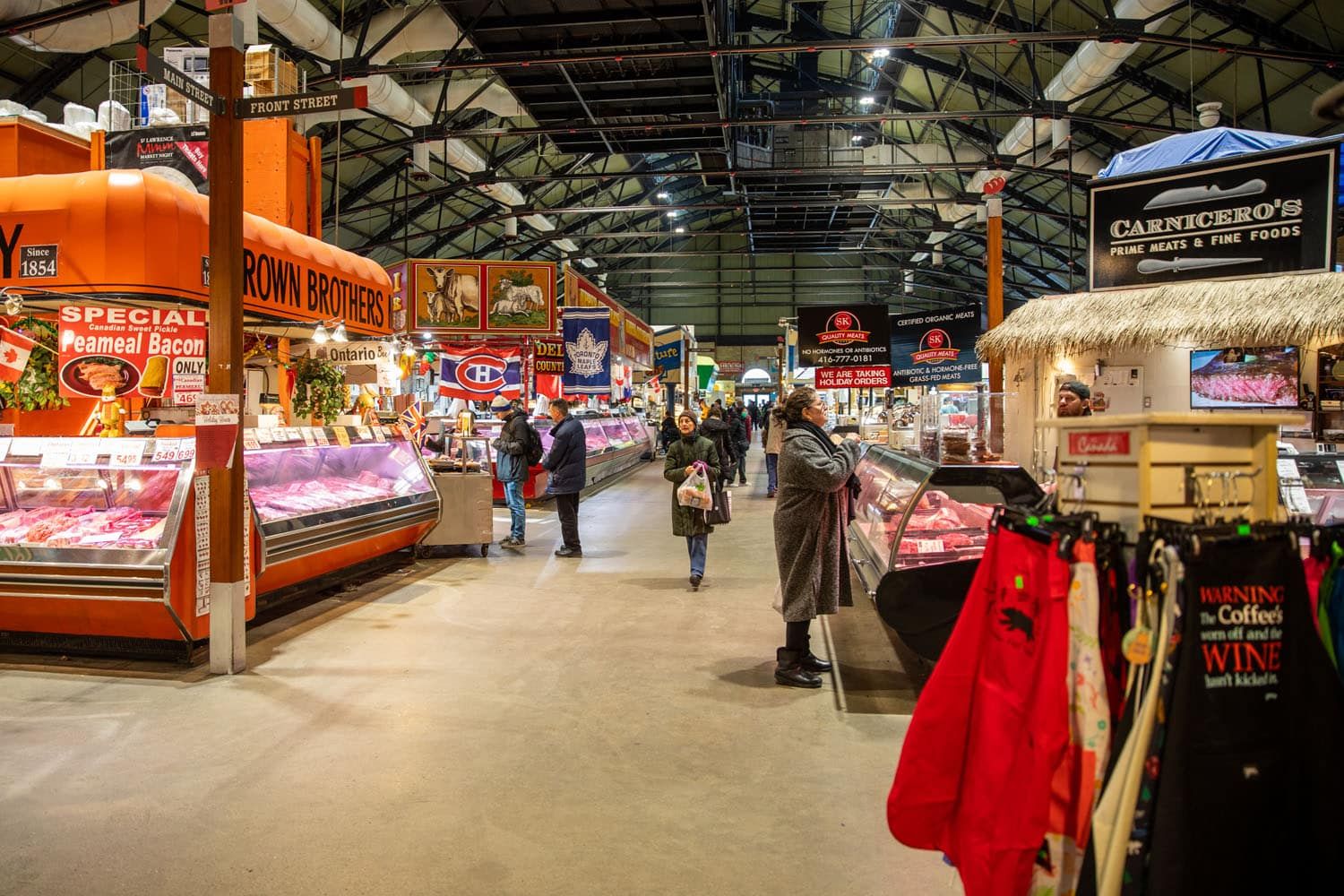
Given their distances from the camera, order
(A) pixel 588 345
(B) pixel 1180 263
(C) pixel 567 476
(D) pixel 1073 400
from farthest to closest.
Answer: (A) pixel 588 345
(C) pixel 567 476
(B) pixel 1180 263
(D) pixel 1073 400

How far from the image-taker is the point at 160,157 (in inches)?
303

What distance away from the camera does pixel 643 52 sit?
9.88 metres

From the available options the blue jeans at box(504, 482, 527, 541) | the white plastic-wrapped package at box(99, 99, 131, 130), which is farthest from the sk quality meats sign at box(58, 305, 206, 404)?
the blue jeans at box(504, 482, 527, 541)

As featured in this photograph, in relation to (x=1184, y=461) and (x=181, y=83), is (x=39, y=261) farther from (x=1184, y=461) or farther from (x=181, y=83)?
(x=1184, y=461)

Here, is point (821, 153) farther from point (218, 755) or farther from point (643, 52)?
point (218, 755)

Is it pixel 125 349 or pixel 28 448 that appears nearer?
pixel 28 448

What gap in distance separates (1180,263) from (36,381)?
8.44 meters

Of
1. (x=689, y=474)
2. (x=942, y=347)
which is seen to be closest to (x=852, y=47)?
(x=942, y=347)

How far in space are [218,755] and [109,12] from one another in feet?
30.6

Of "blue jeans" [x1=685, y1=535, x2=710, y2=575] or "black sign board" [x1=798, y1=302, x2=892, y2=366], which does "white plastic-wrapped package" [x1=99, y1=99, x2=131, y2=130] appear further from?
"black sign board" [x1=798, y1=302, x2=892, y2=366]

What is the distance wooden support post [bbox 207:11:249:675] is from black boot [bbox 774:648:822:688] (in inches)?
129

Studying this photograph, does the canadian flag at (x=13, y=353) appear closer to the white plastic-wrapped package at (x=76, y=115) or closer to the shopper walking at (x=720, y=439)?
the white plastic-wrapped package at (x=76, y=115)

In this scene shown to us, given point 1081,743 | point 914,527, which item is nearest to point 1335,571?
point 1081,743

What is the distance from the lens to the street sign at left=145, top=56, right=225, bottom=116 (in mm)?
4617
